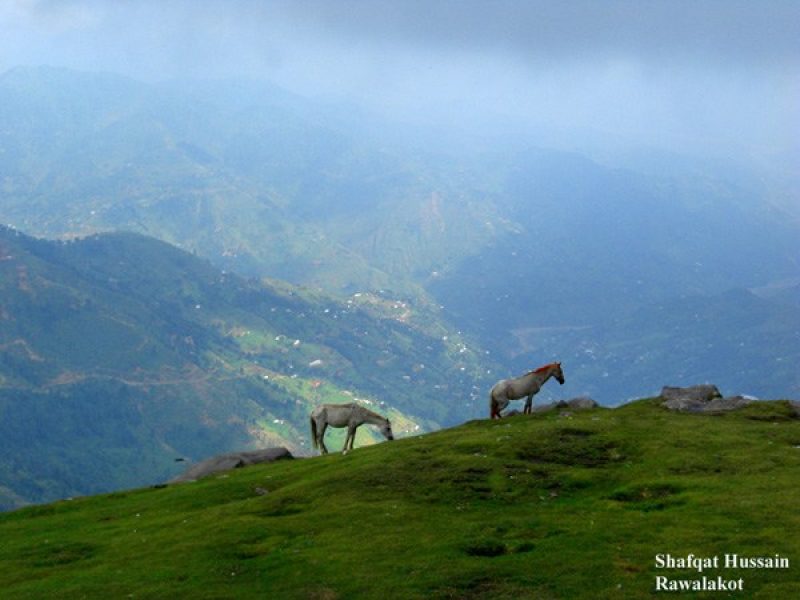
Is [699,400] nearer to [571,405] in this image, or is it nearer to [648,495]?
[571,405]

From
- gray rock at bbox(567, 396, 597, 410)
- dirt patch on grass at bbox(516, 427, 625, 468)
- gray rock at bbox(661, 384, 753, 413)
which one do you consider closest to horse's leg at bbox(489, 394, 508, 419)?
gray rock at bbox(567, 396, 597, 410)

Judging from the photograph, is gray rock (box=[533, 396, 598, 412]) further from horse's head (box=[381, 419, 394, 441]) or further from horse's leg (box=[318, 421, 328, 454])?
horse's leg (box=[318, 421, 328, 454])

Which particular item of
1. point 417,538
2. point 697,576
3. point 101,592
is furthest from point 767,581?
point 101,592

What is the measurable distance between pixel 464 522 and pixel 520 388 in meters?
29.0

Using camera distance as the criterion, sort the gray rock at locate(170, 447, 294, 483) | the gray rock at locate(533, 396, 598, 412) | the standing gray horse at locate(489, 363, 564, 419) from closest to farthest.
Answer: the standing gray horse at locate(489, 363, 564, 419) < the gray rock at locate(533, 396, 598, 412) < the gray rock at locate(170, 447, 294, 483)

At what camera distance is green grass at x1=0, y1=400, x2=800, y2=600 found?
31516mm

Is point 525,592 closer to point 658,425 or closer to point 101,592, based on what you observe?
point 101,592

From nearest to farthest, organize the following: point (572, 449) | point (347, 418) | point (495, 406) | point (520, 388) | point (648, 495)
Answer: point (648, 495)
point (572, 449)
point (520, 388)
point (495, 406)
point (347, 418)

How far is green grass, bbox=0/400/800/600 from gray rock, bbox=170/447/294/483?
41.0ft

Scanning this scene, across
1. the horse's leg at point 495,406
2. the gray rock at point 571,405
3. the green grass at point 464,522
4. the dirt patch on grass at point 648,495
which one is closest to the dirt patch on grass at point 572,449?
the green grass at point 464,522

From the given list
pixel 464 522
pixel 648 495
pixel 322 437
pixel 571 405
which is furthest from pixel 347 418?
pixel 648 495

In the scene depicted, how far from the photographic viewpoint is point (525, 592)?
29.5 m

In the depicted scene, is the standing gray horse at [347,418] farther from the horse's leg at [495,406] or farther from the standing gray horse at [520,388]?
the standing gray horse at [520,388]

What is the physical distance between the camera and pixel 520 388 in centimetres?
6669
